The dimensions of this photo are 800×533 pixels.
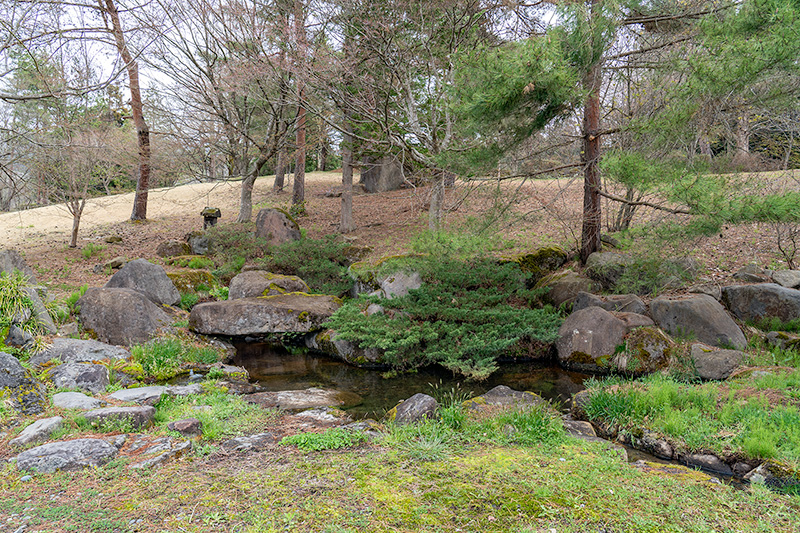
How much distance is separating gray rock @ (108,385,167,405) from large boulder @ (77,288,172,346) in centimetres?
260

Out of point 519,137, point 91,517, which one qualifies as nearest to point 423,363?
point 519,137

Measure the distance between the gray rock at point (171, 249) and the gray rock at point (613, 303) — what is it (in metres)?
10.8

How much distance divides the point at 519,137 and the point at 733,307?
16.3 feet

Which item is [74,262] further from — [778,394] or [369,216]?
[778,394]

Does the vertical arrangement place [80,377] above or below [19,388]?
below

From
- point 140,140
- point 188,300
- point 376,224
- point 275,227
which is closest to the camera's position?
point 188,300

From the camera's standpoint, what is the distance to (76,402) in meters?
5.16

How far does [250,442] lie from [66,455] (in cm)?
144

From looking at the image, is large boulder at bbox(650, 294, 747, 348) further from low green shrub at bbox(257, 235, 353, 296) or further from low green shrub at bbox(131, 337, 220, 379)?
low green shrub at bbox(131, 337, 220, 379)

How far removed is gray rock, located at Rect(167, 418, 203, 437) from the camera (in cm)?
458

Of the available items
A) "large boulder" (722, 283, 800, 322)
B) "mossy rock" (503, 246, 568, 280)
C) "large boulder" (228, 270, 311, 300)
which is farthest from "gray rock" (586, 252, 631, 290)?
"large boulder" (228, 270, 311, 300)


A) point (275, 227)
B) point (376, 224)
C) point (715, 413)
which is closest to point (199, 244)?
point (275, 227)

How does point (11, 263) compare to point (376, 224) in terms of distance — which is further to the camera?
point (376, 224)

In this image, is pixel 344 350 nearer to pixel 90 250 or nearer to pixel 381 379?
pixel 381 379
